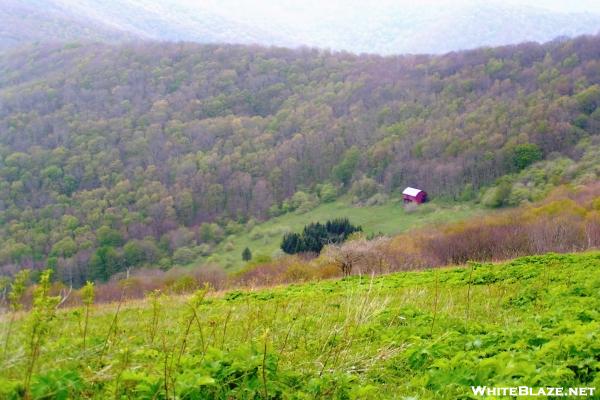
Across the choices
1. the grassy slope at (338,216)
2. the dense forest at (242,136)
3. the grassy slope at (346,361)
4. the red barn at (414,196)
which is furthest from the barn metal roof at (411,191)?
the grassy slope at (346,361)

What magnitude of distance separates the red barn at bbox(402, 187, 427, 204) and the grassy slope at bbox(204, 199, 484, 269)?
1735 mm

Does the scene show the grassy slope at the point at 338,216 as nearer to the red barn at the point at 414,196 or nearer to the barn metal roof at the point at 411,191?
the red barn at the point at 414,196

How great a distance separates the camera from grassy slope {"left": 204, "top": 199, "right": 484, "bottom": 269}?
7144cm

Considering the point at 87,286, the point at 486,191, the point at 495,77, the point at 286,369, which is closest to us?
the point at 87,286

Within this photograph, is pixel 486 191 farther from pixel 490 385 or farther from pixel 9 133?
pixel 9 133

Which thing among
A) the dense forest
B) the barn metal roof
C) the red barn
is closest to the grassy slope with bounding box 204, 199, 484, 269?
the red barn

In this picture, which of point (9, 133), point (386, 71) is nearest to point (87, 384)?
point (9, 133)

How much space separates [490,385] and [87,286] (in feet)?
9.98

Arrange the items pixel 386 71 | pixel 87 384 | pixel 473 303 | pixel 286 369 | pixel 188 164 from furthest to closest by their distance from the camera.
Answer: pixel 386 71 < pixel 188 164 < pixel 473 303 < pixel 286 369 < pixel 87 384

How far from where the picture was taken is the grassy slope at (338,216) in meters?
71.4

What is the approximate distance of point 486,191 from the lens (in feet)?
248

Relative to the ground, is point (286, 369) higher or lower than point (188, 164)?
higher

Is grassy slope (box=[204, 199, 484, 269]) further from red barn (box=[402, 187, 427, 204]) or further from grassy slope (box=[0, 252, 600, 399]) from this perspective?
grassy slope (box=[0, 252, 600, 399])

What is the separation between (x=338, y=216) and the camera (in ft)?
272
